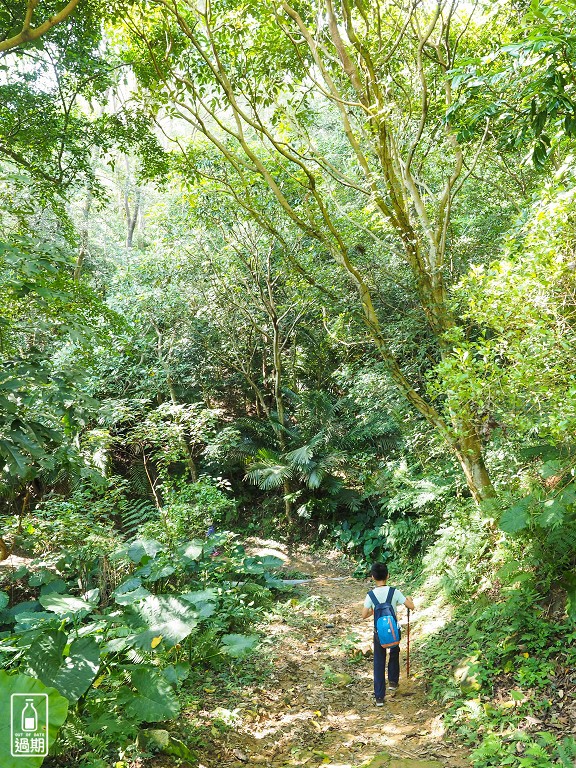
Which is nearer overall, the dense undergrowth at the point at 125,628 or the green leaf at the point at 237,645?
the dense undergrowth at the point at 125,628

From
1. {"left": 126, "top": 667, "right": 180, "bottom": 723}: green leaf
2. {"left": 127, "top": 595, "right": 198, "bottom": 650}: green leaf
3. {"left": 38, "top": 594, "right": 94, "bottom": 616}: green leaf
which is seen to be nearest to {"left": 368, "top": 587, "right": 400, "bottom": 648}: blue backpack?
{"left": 127, "top": 595, "right": 198, "bottom": 650}: green leaf

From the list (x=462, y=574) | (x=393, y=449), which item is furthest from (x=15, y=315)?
(x=393, y=449)

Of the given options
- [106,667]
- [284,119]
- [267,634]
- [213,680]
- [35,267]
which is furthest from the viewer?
[284,119]

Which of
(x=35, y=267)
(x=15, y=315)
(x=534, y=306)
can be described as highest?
(x=15, y=315)

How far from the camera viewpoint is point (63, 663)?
315 cm

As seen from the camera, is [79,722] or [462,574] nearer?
[79,722]

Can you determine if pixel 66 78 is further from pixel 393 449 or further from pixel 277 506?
pixel 277 506

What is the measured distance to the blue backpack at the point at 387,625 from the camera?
4504mm

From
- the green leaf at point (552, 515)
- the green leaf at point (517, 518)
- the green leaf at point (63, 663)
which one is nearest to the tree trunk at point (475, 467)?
the green leaf at point (517, 518)

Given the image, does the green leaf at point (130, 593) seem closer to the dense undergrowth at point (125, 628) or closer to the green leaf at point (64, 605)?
the dense undergrowth at point (125, 628)

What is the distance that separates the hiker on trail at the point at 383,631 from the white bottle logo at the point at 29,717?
2786 millimetres

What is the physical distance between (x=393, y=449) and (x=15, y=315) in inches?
261

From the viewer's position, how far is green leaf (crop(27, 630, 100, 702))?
3061 millimetres

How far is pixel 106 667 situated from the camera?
12.5ft
